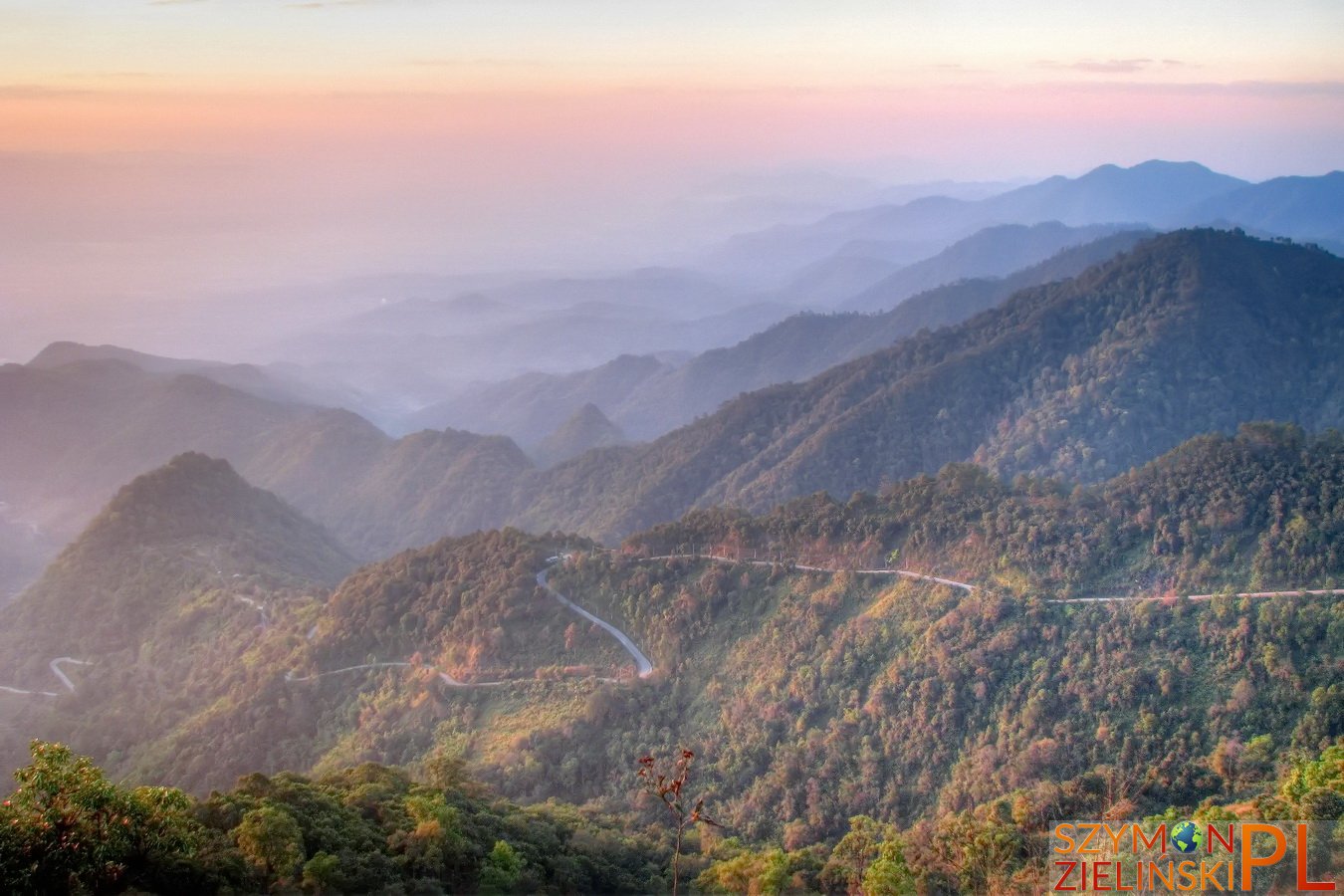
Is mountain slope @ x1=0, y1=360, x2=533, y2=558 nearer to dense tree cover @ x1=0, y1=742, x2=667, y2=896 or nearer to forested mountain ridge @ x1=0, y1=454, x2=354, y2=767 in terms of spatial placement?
forested mountain ridge @ x1=0, y1=454, x2=354, y2=767

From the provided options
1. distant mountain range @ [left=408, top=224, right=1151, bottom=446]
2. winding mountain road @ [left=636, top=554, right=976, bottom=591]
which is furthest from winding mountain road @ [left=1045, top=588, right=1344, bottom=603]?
distant mountain range @ [left=408, top=224, right=1151, bottom=446]

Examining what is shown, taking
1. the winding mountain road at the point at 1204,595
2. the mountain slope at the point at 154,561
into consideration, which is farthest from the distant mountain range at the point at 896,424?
the winding mountain road at the point at 1204,595

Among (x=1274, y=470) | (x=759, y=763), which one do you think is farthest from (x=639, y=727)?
(x=1274, y=470)

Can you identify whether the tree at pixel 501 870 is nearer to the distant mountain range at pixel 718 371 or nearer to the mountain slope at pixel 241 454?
the mountain slope at pixel 241 454

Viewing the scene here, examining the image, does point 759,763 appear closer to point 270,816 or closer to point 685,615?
point 685,615

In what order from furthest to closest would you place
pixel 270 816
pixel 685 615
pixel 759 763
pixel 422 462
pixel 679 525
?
pixel 422 462
pixel 679 525
pixel 685 615
pixel 759 763
pixel 270 816
